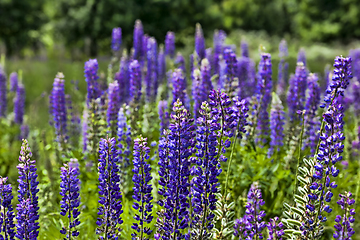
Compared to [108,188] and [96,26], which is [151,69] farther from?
[96,26]

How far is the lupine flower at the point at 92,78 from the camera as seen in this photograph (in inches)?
161

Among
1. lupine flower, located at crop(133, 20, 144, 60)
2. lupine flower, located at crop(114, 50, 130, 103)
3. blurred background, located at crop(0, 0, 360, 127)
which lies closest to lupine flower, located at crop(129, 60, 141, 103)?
lupine flower, located at crop(114, 50, 130, 103)

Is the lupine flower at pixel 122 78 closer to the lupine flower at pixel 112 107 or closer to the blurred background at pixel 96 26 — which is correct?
the lupine flower at pixel 112 107

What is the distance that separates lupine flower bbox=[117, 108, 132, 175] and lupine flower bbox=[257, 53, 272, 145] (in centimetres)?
149

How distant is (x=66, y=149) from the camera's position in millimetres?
4348

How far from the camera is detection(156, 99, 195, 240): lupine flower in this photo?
2.16m

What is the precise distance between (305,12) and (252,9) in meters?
8.87

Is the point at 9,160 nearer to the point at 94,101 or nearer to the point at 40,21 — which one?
the point at 94,101

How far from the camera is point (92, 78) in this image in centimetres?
415

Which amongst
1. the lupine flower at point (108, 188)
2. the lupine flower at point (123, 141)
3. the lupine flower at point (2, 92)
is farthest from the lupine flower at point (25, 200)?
the lupine flower at point (2, 92)

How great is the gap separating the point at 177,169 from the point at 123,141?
165 centimetres

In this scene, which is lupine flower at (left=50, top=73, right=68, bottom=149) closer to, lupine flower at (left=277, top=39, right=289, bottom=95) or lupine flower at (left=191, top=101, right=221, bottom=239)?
lupine flower at (left=191, top=101, right=221, bottom=239)

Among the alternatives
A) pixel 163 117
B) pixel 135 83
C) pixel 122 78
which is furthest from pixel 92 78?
pixel 163 117

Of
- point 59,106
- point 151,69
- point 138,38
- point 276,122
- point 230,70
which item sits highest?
point 138,38
